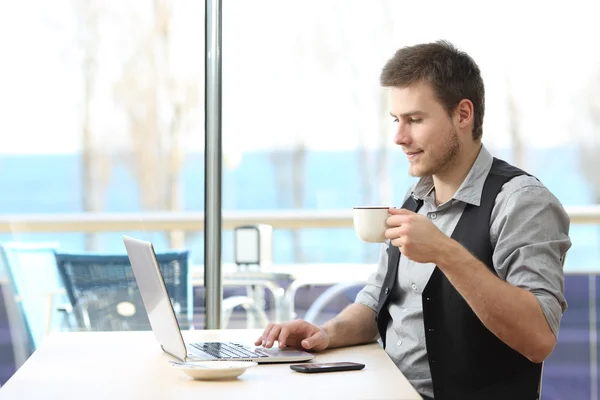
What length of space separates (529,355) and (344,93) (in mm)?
2410

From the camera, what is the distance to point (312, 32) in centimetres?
390

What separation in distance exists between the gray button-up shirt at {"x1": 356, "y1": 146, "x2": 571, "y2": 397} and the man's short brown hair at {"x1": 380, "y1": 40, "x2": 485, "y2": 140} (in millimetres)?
136

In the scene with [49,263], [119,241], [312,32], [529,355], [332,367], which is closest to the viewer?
[332,367]

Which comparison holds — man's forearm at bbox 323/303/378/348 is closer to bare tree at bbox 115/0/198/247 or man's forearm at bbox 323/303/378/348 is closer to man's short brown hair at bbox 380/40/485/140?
man's short brown hair at bbox 380/40/485/140

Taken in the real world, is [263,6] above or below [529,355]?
above

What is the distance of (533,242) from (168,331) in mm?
755

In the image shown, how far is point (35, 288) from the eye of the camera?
3.39 m

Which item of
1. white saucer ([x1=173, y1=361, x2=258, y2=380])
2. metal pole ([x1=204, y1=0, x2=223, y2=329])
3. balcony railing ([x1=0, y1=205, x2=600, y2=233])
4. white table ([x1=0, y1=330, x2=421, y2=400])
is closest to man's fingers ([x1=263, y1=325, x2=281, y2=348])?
white table ([x1=0, y1=330, x2=421, y2=400])

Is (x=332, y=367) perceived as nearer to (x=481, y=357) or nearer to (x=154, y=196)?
(x=481, y=357)

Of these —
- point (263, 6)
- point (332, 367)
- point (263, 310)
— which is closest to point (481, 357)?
point (332, 367)

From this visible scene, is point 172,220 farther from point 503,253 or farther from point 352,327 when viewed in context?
point 503,253

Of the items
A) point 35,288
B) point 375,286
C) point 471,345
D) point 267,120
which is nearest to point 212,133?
point 267,120

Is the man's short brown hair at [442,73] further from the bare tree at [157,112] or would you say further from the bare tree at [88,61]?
the bare tree at [88,61]

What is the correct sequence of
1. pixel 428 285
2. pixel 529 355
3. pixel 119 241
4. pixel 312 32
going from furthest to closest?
pixel 312 32, pixel 119 241, pixel 428 285, pixel 529 355
